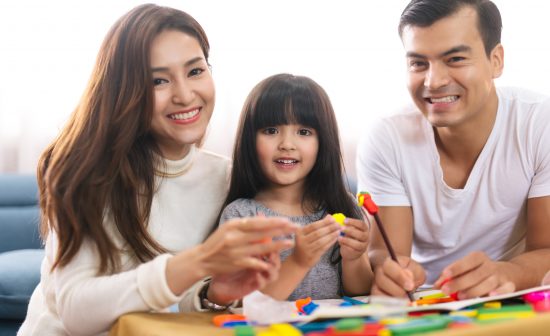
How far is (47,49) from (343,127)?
139cm

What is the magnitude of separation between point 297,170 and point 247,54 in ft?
5.71

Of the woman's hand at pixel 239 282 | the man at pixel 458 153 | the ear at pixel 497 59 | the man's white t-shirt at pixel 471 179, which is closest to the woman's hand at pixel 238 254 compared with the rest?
the woman's hand at pixel 239 282

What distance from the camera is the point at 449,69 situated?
5.70 feet

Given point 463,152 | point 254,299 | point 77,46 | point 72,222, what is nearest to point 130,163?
point 72,222

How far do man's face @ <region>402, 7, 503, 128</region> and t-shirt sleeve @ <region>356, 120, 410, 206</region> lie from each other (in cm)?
12

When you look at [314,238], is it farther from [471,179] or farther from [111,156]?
[471,179]

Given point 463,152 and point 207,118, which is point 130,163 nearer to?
point 207,118

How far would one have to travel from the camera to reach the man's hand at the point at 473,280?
1334 mm

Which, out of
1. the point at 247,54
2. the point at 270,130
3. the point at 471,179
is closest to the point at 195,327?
the point at 270,130

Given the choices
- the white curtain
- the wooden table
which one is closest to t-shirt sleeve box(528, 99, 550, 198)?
the wooden table

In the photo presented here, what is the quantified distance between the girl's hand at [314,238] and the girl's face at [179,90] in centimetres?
41

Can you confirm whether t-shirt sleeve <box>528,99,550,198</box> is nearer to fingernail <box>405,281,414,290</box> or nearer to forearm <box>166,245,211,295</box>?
fingernail <box>405,281,414,290</box>

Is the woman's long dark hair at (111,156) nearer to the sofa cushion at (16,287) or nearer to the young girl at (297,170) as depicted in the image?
the young girl at (297,170)

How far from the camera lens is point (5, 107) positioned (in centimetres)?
310
